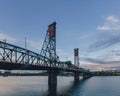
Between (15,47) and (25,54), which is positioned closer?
(15,47)

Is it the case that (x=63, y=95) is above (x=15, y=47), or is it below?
below

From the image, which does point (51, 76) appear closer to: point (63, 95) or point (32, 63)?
point (32, 63)

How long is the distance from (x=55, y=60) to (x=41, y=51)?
1209 cm

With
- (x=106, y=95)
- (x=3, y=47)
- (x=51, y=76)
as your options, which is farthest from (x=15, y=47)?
(x=51, y=76)

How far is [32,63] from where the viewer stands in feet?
392

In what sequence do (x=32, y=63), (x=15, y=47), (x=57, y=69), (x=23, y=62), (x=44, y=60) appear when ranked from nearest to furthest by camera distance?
(x=15, y=47)
(x=23, y=62)
(x=32, y=63)
(x=44, y=60)
(x=57, y=69)

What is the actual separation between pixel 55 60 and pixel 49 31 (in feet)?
64.7

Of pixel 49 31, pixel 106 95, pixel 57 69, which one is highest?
pixel 49 31

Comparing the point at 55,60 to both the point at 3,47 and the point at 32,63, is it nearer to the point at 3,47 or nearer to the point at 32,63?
the point at 32,63

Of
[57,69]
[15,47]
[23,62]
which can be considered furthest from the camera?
[57,69]

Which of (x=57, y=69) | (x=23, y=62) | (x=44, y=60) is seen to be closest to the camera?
(x=23, y=62)

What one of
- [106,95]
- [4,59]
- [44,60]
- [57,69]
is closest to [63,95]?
[106,95]

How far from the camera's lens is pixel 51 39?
173 metres

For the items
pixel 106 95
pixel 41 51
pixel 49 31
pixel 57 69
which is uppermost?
pixel 49 31
